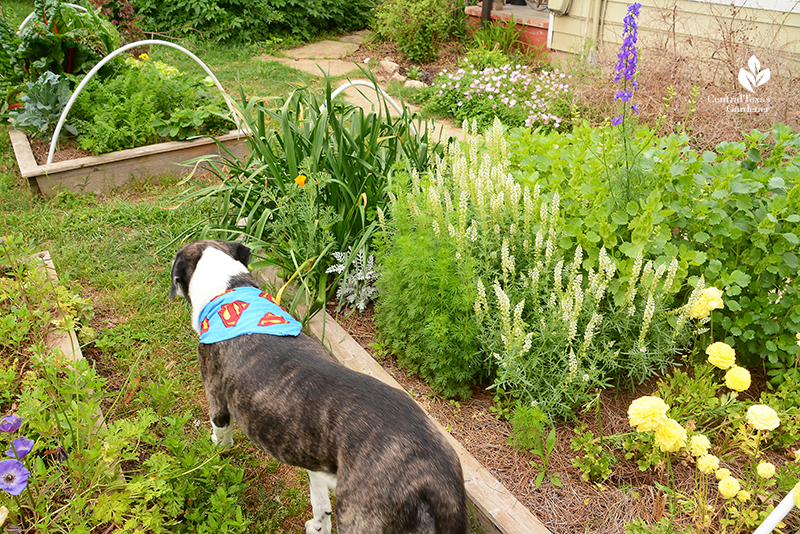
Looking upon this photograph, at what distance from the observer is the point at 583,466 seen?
2.51 metres

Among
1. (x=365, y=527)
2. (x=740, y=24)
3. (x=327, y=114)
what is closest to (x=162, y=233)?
(x=327, y=114)

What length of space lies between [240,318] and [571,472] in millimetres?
1679

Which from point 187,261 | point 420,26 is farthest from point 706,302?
point 420,26

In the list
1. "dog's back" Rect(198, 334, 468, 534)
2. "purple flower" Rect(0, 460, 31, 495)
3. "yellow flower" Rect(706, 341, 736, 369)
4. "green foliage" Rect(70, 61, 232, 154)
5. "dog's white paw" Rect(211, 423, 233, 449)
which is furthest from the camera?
"green foliage" Rect(70, 61, 232, 154)

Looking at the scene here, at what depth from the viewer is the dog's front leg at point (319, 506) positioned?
2.51 meters

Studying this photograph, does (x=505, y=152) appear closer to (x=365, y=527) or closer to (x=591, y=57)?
(x=365, y=527)

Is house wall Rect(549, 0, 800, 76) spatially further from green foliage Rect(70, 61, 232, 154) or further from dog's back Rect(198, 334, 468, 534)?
dog's back Rect(198, 334, 468, 534)

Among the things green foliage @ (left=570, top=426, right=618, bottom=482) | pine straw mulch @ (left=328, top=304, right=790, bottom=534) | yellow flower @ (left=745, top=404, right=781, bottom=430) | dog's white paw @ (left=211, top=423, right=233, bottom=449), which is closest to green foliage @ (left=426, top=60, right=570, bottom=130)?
pine straw mulch @ (left=328, top=304, right=790, bottom=534)

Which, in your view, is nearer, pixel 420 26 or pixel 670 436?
pixel 670 436

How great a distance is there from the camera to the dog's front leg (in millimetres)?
2508

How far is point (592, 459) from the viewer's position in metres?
2.47

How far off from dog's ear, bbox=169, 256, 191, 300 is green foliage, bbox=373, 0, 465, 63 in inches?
314

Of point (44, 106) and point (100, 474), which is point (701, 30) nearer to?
point (44, 106)

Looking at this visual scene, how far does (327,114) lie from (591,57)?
5.28m
